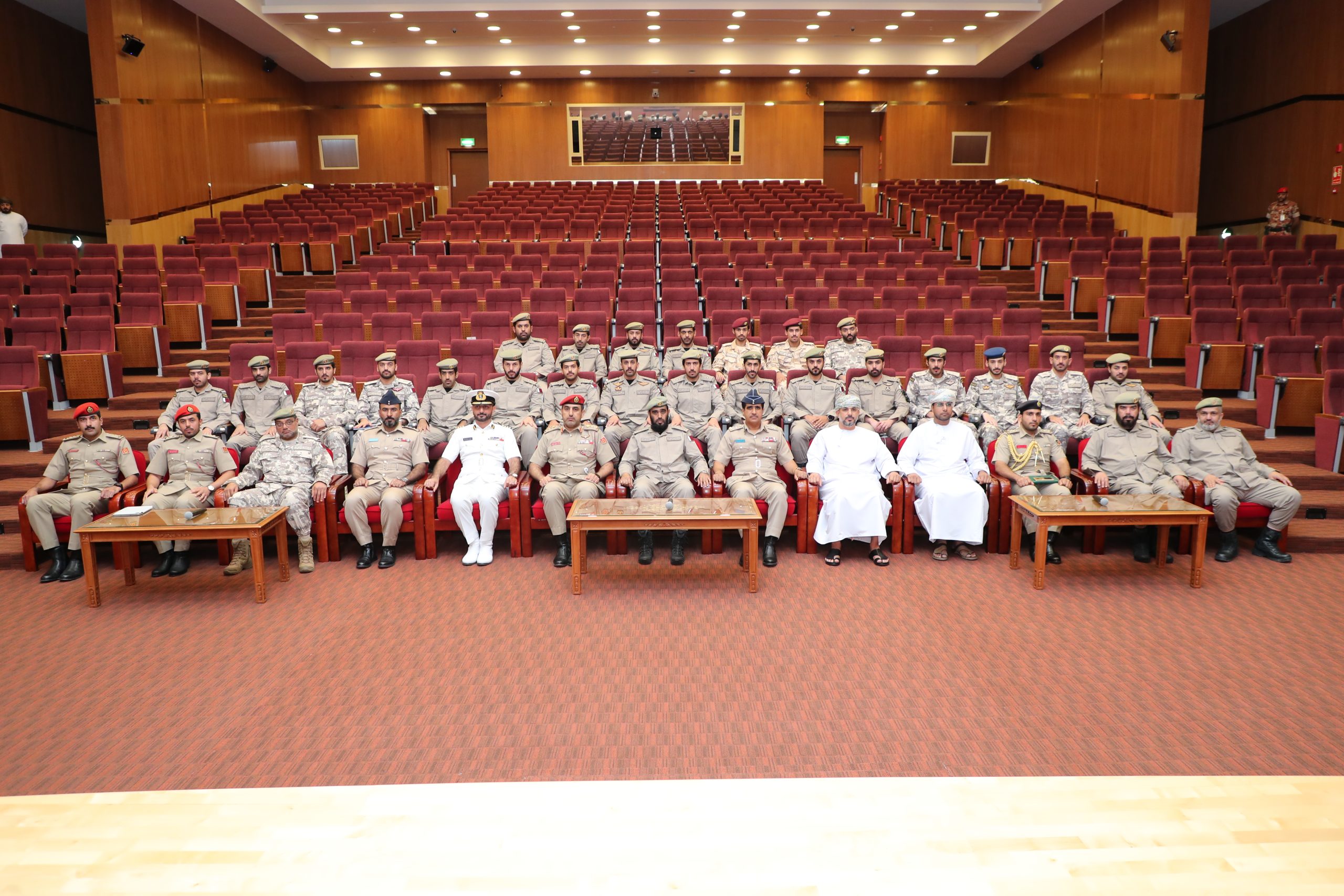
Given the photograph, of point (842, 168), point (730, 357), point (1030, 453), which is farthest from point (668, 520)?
point (842, 168)

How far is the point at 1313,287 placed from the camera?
723cm

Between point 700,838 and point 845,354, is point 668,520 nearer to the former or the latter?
point 700,838

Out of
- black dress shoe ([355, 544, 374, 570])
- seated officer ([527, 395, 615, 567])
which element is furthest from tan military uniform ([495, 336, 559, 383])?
black dress shoe ([355, 544, 374, 570])

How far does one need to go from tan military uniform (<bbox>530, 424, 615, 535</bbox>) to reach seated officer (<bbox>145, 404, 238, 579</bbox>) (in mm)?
1817

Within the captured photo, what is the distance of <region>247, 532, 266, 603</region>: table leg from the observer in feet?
13.4

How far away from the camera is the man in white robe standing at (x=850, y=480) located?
4.66 metres

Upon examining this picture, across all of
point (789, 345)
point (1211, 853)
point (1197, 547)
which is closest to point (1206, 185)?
point (789, 345)

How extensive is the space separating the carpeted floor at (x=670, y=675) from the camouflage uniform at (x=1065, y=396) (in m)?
1.36

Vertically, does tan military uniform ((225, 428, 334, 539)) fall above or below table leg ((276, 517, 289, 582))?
above

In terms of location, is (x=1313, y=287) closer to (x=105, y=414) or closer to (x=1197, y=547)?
(x=1197, y=547)

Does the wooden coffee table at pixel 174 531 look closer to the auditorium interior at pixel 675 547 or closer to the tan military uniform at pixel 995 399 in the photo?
the auditorium interior at pixel 675 547

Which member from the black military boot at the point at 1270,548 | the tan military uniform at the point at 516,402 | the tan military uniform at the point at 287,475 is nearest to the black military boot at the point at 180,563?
the tan military uniform at the point at 287,475

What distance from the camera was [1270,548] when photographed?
183 inches

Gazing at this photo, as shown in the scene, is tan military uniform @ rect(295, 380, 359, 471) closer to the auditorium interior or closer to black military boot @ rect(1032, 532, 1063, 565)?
the auditorium interior
